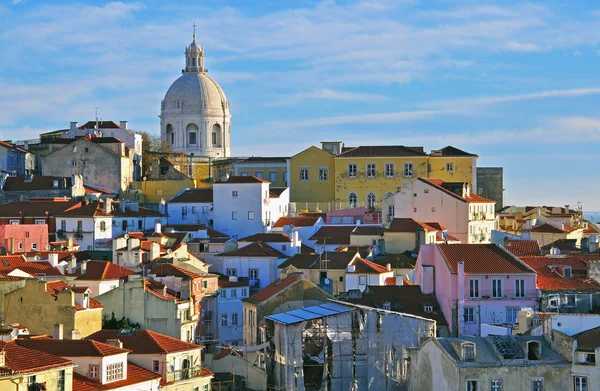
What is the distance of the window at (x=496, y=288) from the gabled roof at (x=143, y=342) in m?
13.3

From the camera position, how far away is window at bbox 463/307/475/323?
169 feet

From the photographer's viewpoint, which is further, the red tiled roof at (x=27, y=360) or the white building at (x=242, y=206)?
the white building at (x=242, y=206)

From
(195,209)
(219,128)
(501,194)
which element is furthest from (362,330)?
(219,128)

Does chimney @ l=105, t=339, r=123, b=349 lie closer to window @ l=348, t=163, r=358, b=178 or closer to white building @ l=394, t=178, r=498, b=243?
white building @ l=394, t=178, r=498, b=243

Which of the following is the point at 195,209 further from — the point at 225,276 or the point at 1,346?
the point at 1,346

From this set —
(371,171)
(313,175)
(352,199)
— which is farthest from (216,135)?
(371,171)

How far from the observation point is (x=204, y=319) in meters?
59.6

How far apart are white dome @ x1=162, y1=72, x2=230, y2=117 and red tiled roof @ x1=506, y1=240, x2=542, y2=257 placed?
50.1 m

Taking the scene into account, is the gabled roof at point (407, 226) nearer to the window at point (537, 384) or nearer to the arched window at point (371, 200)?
the arched window at point (371, 200)

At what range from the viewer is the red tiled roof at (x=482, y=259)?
52.0 metres

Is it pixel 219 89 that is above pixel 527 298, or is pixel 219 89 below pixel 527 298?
above

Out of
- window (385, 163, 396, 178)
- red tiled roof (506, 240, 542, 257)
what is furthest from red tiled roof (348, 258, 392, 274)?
window (385, 163, 396, 178)

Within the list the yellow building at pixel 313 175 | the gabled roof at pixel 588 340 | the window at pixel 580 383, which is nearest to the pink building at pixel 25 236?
the yellow building at pixel 313 175

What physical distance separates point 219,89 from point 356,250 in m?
48.1
